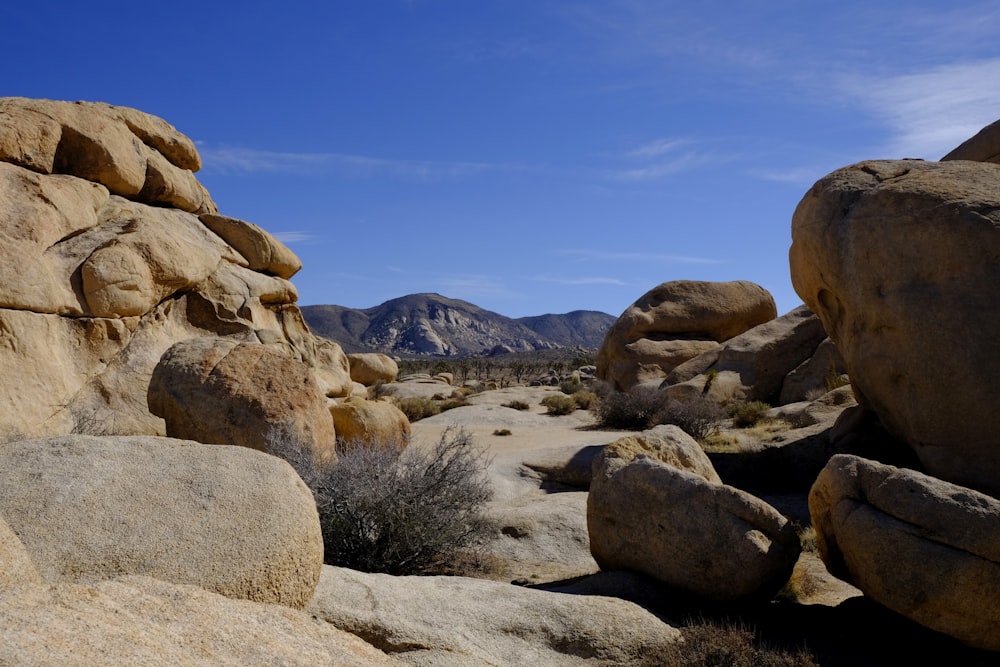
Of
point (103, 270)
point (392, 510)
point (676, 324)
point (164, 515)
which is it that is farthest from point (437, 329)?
point (164, 515)

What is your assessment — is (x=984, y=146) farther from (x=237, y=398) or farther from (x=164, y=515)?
(x=164, y=515)

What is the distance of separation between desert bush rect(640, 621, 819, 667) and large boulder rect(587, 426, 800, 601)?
755mm

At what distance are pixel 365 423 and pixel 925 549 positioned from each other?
779cm

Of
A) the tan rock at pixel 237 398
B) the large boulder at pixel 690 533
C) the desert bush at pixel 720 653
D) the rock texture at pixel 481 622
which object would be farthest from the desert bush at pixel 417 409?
the desert bush at pixel 720 653

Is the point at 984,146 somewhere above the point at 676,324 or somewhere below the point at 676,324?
above

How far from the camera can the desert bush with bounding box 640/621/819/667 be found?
18.9 ft

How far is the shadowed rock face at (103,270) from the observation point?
398 inches

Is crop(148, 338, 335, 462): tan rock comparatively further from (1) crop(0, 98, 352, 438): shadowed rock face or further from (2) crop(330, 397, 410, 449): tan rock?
(2) crop(330, 397, 410, 449): tan rock

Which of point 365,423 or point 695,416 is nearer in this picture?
point 365,423

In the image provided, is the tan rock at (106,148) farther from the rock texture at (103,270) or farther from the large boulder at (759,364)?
the large boulder at (759,364)

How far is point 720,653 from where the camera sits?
19.2 ft

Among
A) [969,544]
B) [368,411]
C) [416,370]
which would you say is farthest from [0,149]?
[416,370]

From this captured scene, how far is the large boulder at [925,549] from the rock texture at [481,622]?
5.28 ft

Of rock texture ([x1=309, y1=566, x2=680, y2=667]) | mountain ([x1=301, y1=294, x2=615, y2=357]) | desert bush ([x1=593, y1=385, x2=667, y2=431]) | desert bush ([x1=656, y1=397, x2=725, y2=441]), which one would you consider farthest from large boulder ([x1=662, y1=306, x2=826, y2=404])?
mountain ([x1=301, y1=294, x2=615, y2=357])
